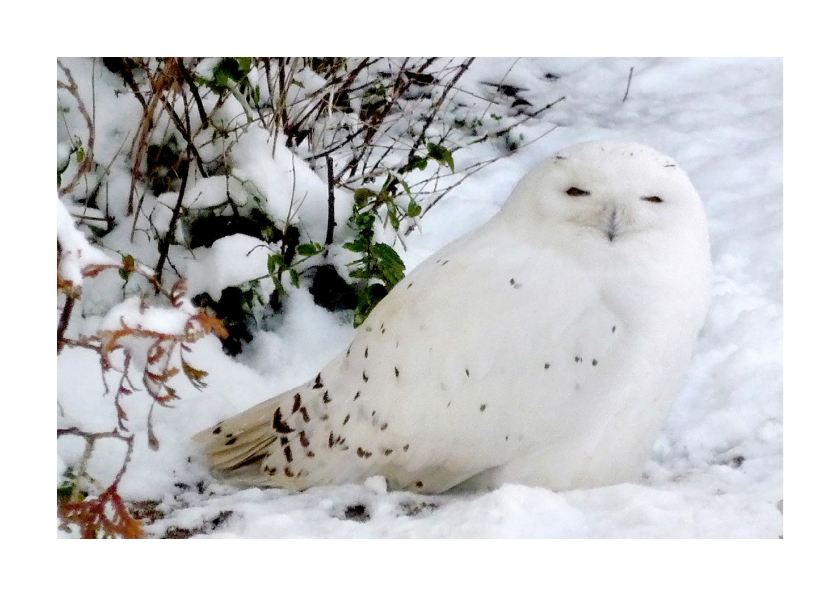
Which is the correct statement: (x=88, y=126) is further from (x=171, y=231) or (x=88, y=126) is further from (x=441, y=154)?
(x=441, y=154)

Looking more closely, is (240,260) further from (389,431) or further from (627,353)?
(627,353)

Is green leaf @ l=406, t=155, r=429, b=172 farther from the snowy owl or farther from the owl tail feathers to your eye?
the owl tail feathers

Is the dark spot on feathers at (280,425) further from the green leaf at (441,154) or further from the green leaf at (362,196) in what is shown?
the green leaf at (441,154)

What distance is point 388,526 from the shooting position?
159cm

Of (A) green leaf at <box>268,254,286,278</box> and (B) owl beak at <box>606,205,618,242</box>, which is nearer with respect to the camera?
(B) owl beak at <box>606,205,618,242</box>

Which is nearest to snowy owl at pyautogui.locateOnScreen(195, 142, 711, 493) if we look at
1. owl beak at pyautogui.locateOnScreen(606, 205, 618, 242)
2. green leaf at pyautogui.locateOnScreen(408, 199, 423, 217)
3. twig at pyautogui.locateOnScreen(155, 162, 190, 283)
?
owl beak at pyautogui.locateOnScreen(606, 205, 618, 242)

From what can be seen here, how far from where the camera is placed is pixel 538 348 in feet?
4.96

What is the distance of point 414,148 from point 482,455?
545mm

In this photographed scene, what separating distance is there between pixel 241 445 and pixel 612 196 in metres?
0.75

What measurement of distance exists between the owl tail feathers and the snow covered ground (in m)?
0.02


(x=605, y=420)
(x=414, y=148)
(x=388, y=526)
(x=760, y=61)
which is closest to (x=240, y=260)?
(x=414, y=148)

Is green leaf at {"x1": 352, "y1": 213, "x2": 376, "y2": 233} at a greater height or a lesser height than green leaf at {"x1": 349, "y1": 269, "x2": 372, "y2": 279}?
greater

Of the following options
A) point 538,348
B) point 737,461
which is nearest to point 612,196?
point 538,348

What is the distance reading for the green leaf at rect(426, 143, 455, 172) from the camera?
167 cm
